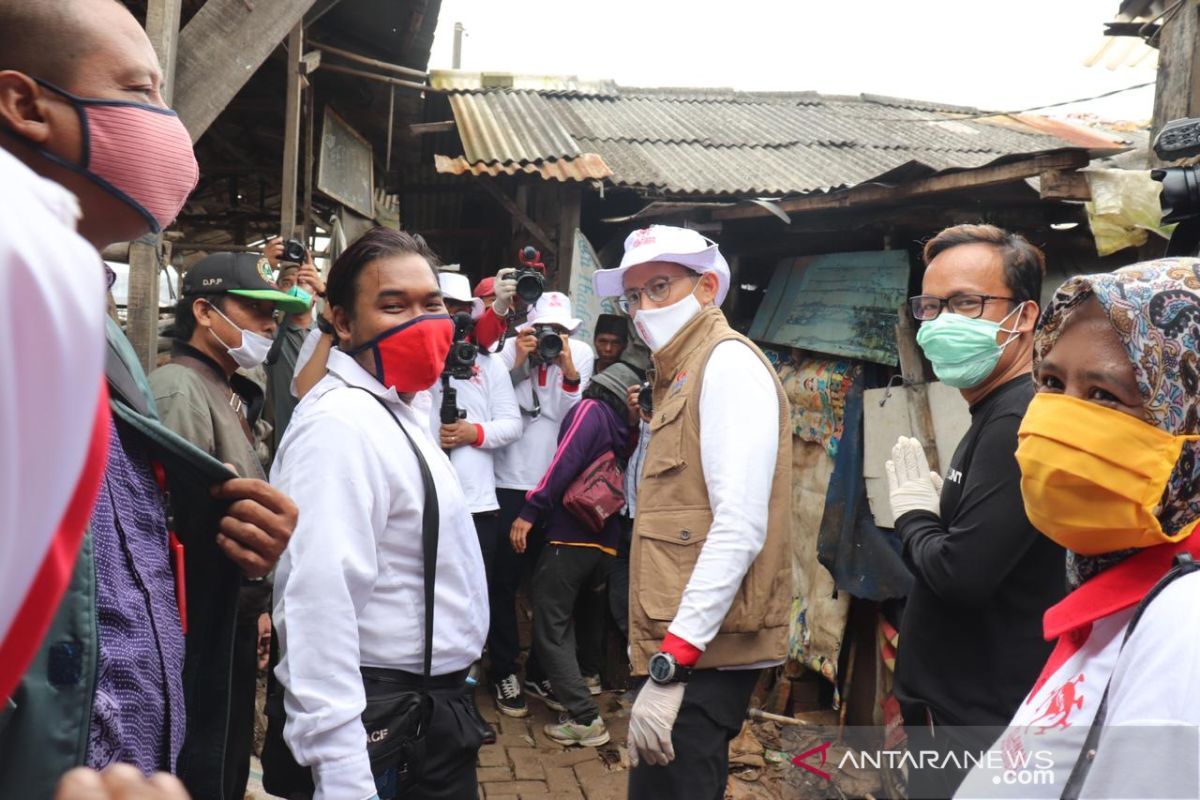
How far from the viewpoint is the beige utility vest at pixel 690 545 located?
2477mm

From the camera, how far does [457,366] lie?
4.75 meters

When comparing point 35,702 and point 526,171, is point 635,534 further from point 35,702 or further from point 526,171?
point 526,171

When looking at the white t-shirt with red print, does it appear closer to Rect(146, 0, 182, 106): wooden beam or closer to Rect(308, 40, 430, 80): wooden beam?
Rect(146, 0, 182, 106): wooden beam

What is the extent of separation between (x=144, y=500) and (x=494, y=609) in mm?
4029

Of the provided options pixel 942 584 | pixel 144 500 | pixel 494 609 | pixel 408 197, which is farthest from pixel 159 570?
pixel 408 197

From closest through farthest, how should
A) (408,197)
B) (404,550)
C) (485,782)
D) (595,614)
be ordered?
(404,550), (485,782), (595,614), (408,197)

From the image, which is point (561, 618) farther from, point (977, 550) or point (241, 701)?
point (977, 550)

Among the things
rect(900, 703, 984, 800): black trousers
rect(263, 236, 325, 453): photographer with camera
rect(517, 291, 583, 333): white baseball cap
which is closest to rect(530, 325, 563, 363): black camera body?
rect(517, 291, 583, 333): white baseball cap

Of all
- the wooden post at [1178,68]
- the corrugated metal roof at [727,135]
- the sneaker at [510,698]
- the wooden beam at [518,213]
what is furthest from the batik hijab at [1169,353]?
the wooden beam at [518,213]

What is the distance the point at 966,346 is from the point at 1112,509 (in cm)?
124

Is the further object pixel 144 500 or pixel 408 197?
pixel 408 197

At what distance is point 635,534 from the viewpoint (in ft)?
8.89

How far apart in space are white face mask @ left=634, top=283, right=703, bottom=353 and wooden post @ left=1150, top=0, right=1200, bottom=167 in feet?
11.4

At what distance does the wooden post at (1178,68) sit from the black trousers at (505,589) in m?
4.31
